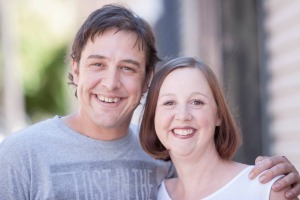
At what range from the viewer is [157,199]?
9.56 feet

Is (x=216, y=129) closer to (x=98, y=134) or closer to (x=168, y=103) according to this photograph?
(x=168, y=103)

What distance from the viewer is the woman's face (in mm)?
2596

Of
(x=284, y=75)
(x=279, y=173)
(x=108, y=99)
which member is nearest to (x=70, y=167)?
(x=108, y=99)

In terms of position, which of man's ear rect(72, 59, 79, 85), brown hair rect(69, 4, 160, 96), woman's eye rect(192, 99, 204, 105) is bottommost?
woman's eye rect(192, 99, 204, 105)

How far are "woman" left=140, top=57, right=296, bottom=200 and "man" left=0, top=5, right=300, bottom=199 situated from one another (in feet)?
0.51

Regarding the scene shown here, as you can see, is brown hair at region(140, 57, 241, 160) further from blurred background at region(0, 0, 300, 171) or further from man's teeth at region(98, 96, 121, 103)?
blurred background at region(0, 0, 300, 171)

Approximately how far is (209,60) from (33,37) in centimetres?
1135

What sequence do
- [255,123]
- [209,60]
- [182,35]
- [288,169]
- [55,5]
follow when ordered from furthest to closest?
[55,5], [182,35], [209,60], [255,123], [288,169]

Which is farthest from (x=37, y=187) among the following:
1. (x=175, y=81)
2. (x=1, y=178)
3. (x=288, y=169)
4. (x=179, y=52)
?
(x=179, y=52)

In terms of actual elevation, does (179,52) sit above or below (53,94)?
below

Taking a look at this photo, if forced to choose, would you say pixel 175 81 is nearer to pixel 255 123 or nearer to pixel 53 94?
pixel 255 123

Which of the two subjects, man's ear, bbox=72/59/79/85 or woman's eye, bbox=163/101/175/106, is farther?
man's ear, bbox=72/59/79/85

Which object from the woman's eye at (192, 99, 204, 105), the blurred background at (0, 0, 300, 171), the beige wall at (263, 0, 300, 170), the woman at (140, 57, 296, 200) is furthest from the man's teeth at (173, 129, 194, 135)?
the beige wall at (263, 0, 300, 170)

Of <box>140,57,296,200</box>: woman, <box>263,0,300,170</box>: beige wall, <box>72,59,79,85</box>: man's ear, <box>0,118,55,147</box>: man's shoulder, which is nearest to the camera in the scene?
<box>140,57,296,200</box>: woman
